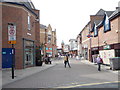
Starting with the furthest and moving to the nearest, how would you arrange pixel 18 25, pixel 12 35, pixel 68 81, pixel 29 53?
pixel 29 53, pixel 18 25, pixel 12 35, pixel 68 81

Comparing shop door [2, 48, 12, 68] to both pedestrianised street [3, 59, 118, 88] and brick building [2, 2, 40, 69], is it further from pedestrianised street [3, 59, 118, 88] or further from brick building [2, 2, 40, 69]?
pedestrianised street [3, 59, 118, 88]

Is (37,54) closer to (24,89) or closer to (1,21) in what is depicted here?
(1,21)

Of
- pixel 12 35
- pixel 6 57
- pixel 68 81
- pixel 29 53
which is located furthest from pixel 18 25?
pixel 68 81

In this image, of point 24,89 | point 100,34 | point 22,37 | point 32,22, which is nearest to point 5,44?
point 22,37

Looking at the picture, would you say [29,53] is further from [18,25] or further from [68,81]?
[68,81]

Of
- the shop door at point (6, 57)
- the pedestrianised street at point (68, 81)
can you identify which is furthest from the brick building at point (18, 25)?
the pedestrianised street at point (68, 81)

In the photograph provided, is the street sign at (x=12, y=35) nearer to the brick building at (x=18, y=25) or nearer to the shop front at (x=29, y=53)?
the brick building at (x=18, y=25)

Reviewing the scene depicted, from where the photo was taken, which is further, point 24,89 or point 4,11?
point 4,11

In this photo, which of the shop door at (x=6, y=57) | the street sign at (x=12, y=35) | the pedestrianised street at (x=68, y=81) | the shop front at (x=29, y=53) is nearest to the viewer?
the pedestrianised street at (x=68, y=81)

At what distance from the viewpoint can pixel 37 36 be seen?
2623 centimetres

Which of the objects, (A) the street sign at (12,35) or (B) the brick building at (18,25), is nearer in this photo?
(A) the street sign at (12,35)

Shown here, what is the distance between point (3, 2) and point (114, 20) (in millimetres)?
12596

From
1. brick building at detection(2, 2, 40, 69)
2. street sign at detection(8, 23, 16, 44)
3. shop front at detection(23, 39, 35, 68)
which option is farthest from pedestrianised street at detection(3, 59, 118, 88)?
shop front at detection(23, 39, 35, 68)

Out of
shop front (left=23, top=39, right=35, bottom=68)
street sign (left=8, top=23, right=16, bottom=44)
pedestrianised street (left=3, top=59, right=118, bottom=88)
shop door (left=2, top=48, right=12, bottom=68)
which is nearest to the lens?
pedestrianised street (left=3, top=59, right=118, bottom=88)
